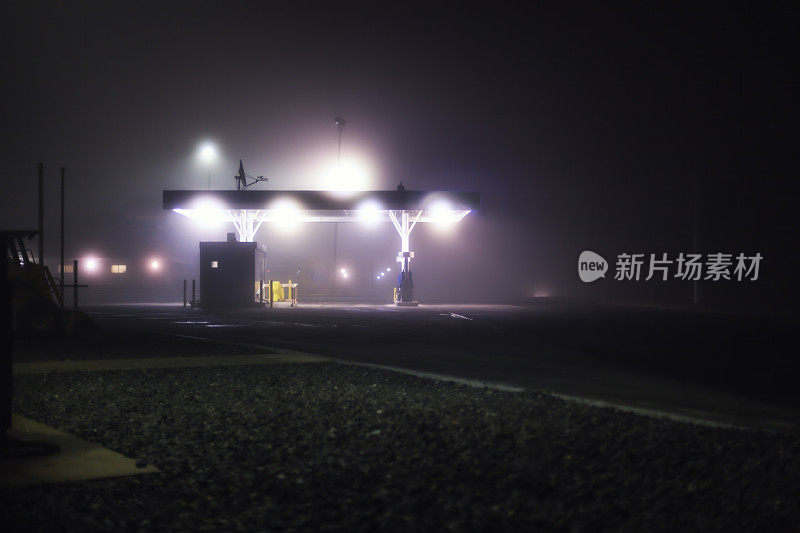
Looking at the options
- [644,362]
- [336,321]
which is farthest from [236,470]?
[336,321]

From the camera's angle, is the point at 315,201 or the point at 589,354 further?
the point at 315,201

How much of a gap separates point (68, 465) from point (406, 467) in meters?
2.79

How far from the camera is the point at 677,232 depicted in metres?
70.5

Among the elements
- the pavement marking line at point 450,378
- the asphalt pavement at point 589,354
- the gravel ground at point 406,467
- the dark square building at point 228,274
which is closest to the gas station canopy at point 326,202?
the dark square building at point 228,274

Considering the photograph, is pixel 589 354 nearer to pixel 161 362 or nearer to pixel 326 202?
pixel 161 362

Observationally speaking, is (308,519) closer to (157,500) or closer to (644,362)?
(157,500)

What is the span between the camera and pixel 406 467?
19.0 feet

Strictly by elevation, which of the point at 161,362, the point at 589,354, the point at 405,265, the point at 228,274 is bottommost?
the point at 589,354

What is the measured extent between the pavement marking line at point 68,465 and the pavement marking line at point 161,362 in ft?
19.0

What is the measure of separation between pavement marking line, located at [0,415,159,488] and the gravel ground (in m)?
0.19

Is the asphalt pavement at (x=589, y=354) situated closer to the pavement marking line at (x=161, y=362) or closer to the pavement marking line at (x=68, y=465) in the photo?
the pavement marking line at (x=161, y=362)

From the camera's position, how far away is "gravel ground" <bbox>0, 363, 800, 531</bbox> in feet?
15.0

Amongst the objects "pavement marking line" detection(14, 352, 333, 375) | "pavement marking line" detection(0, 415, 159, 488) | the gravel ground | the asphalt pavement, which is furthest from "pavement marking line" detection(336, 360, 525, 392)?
"pavement marking line" detection(0, 415, 159, 488)

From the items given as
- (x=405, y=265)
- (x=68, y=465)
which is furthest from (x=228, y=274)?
(x=68, y=465)
